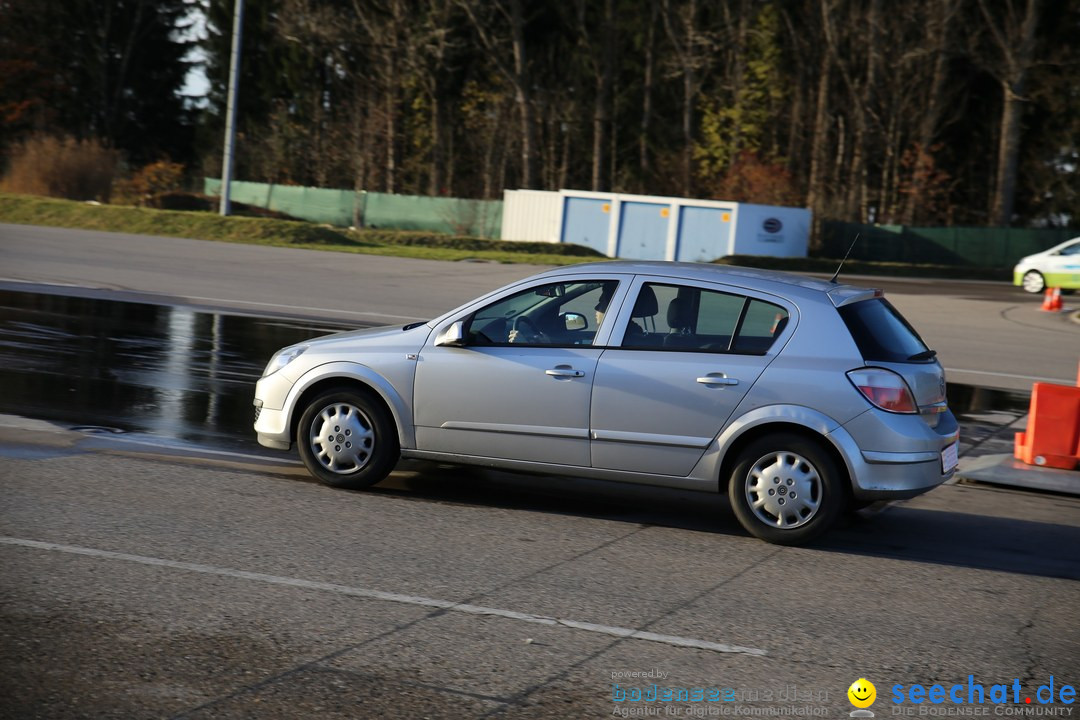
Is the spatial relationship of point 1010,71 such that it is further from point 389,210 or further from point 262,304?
point 262,304

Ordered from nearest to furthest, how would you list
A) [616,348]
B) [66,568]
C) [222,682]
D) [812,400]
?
[222,682] < [66,568] < [812,400] < [616,348]

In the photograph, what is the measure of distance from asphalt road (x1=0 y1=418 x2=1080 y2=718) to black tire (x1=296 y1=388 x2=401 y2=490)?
0.16m

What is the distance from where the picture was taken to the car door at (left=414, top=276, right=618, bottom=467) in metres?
7.29

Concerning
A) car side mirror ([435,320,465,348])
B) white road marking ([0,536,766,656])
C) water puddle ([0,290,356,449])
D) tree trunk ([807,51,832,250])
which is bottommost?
white road marking ([0,536,766,656])

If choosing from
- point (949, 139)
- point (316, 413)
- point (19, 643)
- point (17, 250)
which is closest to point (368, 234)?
point (17, 250)

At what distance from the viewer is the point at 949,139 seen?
57562 millimetres

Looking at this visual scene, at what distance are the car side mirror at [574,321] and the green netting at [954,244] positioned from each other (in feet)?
137

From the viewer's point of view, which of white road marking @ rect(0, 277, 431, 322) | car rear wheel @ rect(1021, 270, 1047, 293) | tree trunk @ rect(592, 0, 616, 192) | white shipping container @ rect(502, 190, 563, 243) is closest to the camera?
white road marking @ rect(0, 277, 431, 322)

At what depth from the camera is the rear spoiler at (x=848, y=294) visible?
280 inches

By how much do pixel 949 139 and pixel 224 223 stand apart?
3680 centimetres

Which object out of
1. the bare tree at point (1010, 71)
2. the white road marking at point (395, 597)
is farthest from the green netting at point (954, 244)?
the white road marking at point (395, 597)

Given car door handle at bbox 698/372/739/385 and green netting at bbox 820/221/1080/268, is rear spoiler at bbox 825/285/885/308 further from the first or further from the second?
green netting at bbox 820/221/1080/268

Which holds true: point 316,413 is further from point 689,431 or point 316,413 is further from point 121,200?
point 121,200

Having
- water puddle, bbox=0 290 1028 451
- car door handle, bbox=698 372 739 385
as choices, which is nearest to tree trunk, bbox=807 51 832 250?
water puddle, bbox=0 290 1028 451
